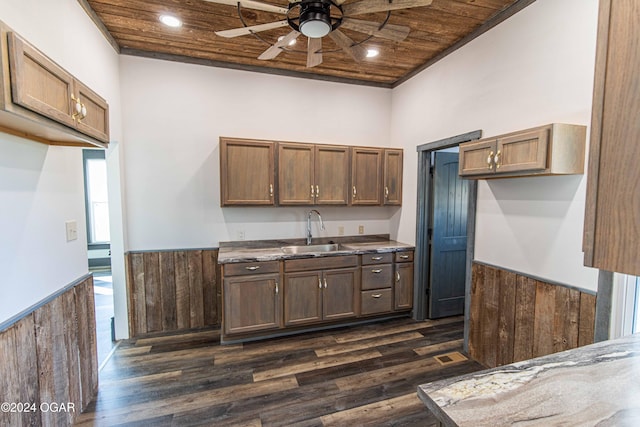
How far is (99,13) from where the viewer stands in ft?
7.84

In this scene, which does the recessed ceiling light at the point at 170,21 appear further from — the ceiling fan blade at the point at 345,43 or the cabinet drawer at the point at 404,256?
the cabinet drawer at the point at 404,256

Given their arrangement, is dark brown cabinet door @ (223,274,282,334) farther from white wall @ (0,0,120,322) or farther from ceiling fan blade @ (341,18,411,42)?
ceiling fan blade @ (341,18,411,42)

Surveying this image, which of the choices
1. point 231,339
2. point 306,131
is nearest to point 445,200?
point 306,131

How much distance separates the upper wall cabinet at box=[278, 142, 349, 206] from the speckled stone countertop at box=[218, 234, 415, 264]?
56 cm

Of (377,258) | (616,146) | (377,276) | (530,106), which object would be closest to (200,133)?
(377,258)

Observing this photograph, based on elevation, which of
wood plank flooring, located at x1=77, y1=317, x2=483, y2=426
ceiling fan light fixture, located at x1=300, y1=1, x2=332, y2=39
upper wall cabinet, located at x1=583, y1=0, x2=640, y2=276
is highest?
ceiling fan light fixture, located at x1=300, y1=1, x2=332, y2=39

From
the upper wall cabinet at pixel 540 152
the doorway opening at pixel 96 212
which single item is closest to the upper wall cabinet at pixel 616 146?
the upper wall cabinet at pixel 540 152

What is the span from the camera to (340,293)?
128 inches

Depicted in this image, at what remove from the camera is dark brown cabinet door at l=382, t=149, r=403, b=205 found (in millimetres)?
3670

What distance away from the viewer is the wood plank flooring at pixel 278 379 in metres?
2.00

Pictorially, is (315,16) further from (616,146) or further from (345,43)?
(616,146)

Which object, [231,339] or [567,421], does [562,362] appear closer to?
[567,421]

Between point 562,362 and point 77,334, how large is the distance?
2732 millimetres

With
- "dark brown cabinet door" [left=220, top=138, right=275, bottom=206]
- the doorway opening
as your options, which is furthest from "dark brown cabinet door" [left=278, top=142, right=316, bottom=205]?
the doorway opening
